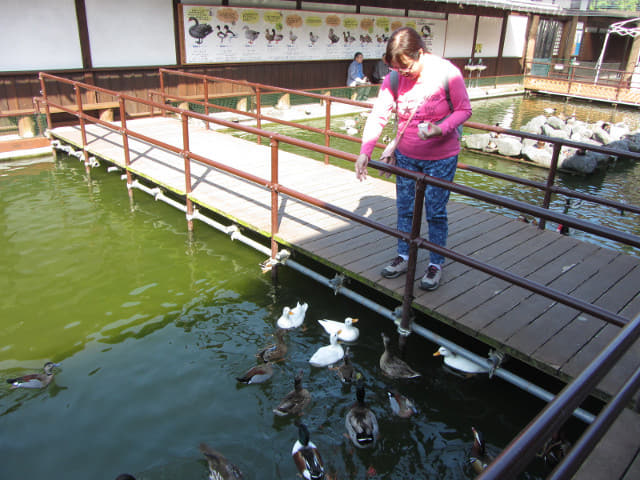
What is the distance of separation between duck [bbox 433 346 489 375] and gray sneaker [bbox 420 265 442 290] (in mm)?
493

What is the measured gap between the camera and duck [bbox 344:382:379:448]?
3.23 metres

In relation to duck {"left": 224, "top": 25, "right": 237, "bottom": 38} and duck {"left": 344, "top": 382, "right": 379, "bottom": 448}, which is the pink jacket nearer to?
duck {"left": 344, "top": 382, "right": 379, "bottom": 448}

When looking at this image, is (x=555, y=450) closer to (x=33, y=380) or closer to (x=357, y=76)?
(x=33, y=380)

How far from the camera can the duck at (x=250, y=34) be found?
43.3 ft

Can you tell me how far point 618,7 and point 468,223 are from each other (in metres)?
31.0

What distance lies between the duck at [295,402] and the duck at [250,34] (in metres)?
11.7

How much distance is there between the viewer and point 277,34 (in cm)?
1400

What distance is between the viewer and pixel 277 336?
14.0 feet

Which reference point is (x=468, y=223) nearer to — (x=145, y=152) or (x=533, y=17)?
(x=145, y=152)

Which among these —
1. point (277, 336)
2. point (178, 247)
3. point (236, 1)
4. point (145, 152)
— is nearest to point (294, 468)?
point (277, 336)

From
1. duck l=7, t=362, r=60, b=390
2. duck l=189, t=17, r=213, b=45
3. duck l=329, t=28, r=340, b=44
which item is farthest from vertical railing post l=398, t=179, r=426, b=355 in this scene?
duck l=329, t=28, r=340, b=44

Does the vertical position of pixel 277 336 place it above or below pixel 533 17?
below

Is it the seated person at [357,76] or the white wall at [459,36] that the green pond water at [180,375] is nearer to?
the seated person at [357,76]

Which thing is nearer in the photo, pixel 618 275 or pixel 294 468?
pixel 294 468
